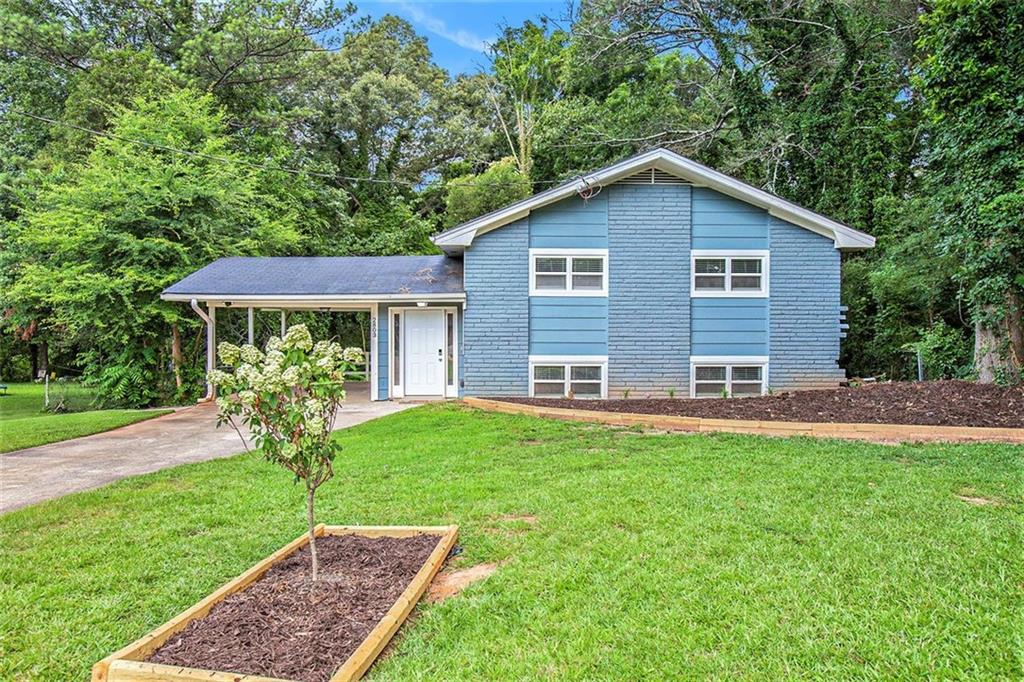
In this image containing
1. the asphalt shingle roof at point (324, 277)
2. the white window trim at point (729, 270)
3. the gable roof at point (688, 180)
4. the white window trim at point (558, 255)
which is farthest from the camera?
the asphalt shingle roof at point (324, 277)

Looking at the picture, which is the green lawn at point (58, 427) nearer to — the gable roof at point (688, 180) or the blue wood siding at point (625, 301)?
the blue wood siding at point (625, 301)

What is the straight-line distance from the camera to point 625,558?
3.58m

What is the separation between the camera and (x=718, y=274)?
1173 centimetres

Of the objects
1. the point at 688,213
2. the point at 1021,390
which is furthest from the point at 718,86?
the point at 1021,390

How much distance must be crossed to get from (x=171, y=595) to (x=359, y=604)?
3.96 ft

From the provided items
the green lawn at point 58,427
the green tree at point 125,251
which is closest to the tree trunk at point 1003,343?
the green lawn at point 58,427

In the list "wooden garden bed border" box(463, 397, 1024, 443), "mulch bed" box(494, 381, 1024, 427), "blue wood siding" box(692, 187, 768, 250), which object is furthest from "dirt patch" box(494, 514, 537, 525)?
"blue wood siding" box(692, 187, 768, 250)

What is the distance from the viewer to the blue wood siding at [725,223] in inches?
456

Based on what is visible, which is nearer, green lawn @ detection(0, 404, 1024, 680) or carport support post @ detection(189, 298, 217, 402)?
green lawn @ detection(0, 404, 1024, 680)

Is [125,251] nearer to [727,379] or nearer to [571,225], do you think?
[571,225]

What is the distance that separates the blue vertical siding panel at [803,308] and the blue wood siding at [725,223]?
333 millimetres

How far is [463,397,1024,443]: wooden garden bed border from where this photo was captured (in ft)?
23.1

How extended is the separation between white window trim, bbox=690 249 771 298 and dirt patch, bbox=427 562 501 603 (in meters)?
9.32

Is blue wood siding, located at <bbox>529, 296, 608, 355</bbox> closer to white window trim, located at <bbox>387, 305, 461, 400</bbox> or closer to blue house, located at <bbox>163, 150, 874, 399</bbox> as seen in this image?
blue house, located at <bbox>163, 150, 874, 399</bbox>
